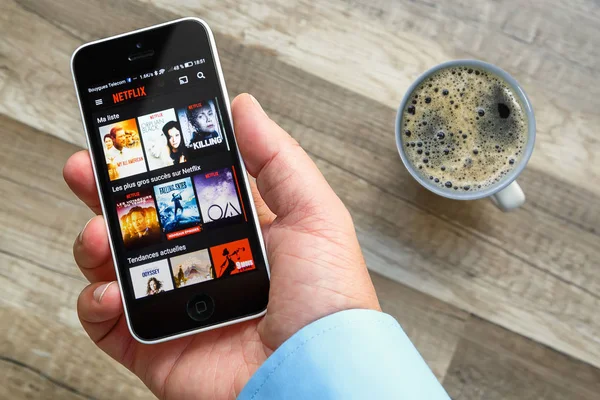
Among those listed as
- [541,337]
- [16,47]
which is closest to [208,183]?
[16,47]

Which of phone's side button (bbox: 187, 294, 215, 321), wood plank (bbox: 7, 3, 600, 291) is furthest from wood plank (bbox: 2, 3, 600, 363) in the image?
phone's side button (bbox: 187, 294, 215, 321)

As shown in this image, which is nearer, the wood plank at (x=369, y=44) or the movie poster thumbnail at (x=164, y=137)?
the movie poster thumbnail at (x=164, y=137)

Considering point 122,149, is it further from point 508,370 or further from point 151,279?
point 508,370

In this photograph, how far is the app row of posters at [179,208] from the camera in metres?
0.58

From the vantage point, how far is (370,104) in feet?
2.44

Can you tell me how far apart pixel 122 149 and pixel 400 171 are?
38cm

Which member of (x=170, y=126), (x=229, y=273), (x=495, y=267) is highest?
(x=170, y=126)

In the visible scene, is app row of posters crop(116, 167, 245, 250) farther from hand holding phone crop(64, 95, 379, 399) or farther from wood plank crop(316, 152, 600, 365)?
wood plank crop(316, 152, 600, 365)

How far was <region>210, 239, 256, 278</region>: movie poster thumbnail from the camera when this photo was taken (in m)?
0.58

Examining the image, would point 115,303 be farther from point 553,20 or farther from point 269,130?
point 553,20

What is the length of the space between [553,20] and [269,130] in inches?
19.0

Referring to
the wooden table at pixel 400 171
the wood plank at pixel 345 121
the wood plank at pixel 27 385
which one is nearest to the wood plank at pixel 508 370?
the wooden table at pixel 400 171

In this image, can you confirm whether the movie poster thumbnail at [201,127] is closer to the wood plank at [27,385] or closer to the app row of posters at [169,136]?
the app row of posters at [169,136]

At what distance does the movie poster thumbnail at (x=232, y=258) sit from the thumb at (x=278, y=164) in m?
0.07
